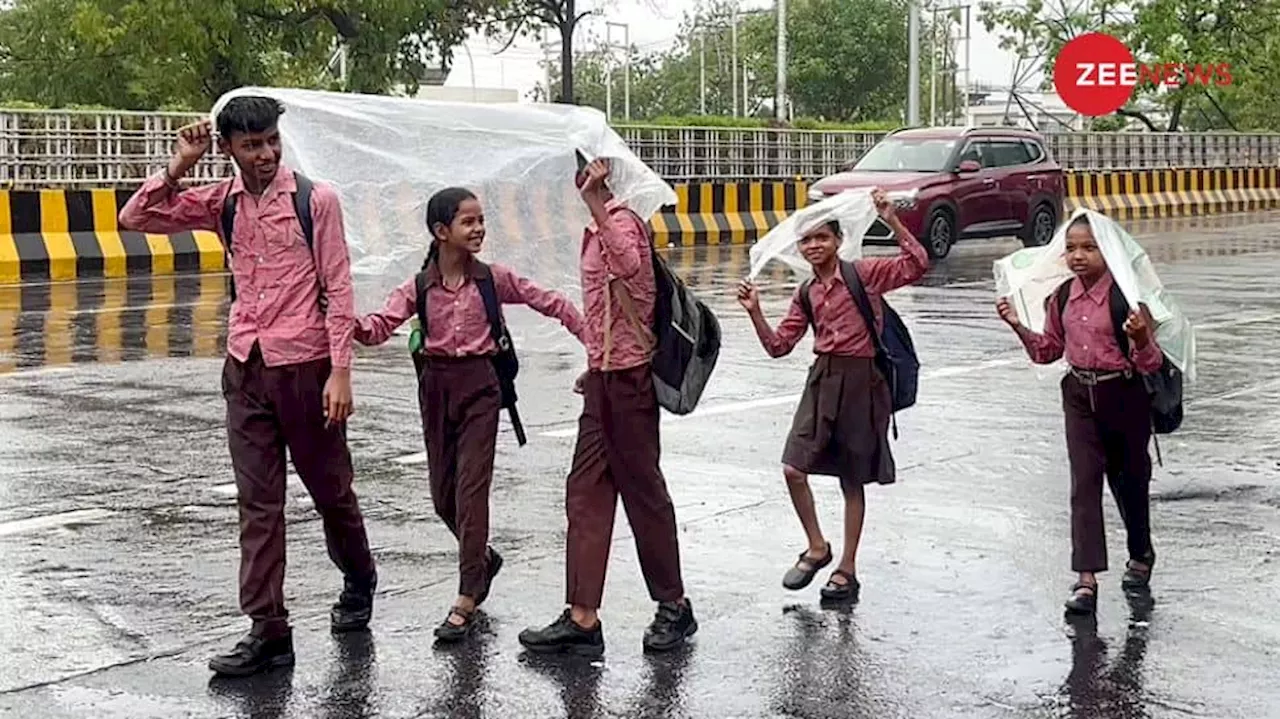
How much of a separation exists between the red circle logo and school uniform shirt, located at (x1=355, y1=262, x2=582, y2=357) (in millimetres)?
42793

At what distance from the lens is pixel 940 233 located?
24.0 meters

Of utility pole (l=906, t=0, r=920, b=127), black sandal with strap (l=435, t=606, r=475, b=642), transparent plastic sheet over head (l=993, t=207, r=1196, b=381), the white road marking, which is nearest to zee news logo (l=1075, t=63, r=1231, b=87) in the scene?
utility pole (l=906, t=0, r=920, b=127)

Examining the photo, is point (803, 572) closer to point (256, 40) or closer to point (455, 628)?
point (455, 628)

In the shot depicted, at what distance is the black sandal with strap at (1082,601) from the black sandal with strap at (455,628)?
1955 mm

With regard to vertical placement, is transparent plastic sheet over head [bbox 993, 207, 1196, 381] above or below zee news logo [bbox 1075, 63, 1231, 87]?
below

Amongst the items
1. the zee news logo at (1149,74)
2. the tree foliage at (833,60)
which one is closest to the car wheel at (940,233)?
the zee news logo at (1149,74)

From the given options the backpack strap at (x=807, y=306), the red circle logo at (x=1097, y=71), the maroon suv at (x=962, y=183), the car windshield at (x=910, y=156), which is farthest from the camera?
the red circle logo at (x=1097, y=71)

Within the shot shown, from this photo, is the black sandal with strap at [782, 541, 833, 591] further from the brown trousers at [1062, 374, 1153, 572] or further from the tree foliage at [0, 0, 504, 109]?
the tree foliage at [0, 0, 504, 109]

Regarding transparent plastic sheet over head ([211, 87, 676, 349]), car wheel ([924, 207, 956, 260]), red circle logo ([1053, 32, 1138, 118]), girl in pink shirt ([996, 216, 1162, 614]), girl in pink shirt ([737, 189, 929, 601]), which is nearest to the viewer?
transparent plastic sheet over head ([211, 87, 676, 349])

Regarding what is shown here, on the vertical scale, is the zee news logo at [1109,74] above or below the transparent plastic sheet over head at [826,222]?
Result: above

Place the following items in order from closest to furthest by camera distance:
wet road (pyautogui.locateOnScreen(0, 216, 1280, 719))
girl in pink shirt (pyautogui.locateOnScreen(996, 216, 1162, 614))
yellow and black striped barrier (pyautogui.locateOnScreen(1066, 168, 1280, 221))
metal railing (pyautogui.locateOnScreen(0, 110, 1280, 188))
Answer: wet road (pyautogui.locateOnScreen(0, 216, 1280, 719))
girl in pink shirt (pyautogui.locateOnScreen(996, 216, 1162, 614))
metal railing (pyautogui.locateOnScreen(0, 110, 1280, 188))
yellow and black striped barrier (pyautogui.locateOnScreen(1066, 168, 1280, 221))

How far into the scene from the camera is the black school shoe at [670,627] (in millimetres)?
5922

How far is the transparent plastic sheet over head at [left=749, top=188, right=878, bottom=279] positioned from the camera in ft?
22.0

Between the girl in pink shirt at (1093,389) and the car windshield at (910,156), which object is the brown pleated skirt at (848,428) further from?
the car windshield at (910,156)
